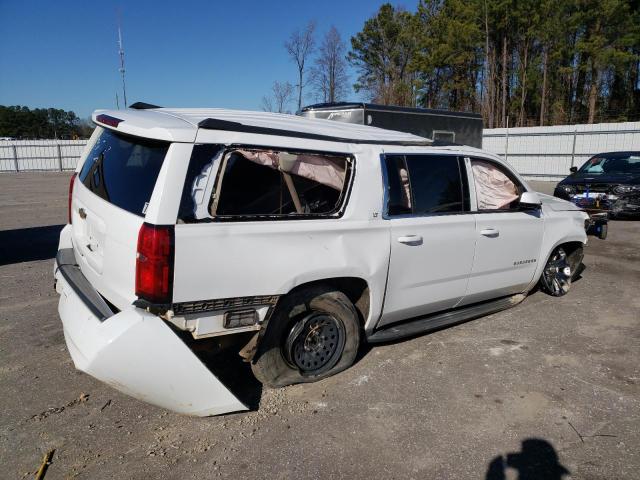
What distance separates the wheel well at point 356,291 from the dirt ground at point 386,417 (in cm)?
50

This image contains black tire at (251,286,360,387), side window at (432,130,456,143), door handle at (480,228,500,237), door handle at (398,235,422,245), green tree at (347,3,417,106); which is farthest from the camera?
green tree at (347,3,417,106)

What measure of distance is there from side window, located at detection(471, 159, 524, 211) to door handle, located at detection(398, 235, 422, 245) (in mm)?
922

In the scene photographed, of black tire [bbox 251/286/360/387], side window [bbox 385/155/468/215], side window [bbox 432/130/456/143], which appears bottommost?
black tire [bbox 251/286/360/387]

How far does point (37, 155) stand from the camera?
90.7 feet

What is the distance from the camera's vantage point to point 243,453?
282cm

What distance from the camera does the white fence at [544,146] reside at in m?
20.2

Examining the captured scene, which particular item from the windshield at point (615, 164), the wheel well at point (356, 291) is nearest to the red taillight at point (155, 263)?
the wheel well at point (356, 291)

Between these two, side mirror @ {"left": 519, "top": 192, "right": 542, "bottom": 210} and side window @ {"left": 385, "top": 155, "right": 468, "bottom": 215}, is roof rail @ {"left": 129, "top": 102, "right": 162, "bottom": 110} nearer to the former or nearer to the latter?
side window @ {"left": 385, "top": 155, "right": 468, "bottom": 215}

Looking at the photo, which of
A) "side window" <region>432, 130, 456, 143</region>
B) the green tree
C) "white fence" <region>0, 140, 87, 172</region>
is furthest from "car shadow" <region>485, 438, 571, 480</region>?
the green tree

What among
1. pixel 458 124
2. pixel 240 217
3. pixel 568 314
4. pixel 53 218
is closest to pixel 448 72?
pixel 458 124

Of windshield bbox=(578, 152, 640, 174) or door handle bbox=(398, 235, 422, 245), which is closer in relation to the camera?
door handle bbox=(398, 235, 422, 245)

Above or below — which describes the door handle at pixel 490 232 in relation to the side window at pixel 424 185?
below

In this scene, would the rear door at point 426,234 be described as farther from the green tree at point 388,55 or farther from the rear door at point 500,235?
the green tree at point 388,55

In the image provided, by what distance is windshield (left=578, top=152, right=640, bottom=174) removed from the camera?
1139 centimetres
